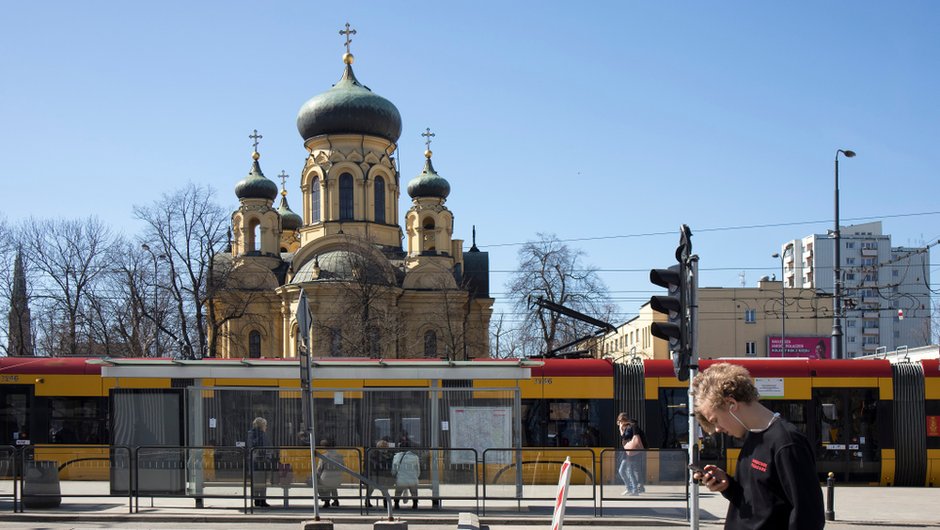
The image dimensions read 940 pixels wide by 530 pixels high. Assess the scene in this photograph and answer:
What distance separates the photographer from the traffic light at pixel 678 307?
1160 cm

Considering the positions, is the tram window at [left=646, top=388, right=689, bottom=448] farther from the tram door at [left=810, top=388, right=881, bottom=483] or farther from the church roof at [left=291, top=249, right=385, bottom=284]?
the church roof at [left=291, top=249, right=385, bottom=284]

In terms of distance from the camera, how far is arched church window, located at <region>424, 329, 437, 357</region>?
66.2 m

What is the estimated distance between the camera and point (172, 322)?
54.5 meters

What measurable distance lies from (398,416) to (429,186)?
53.4 meters

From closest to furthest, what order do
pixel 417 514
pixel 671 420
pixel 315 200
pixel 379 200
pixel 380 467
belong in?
1. pixel 417 514
2. pixel 380 467
3. pixel 671 420
4. pixel 315 200
5. pixel 379 200

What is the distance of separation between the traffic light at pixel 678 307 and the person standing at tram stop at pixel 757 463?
5.73 meters

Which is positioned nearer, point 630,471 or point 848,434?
point 630,471

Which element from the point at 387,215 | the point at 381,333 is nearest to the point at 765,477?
the point at 381,333

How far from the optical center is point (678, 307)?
38.5 feet

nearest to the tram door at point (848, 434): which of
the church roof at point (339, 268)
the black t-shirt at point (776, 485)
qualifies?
the black t-shirt at point (776, 485)

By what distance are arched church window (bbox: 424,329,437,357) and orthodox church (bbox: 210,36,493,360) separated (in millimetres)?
62

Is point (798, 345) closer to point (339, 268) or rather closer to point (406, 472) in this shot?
point (339, 268)

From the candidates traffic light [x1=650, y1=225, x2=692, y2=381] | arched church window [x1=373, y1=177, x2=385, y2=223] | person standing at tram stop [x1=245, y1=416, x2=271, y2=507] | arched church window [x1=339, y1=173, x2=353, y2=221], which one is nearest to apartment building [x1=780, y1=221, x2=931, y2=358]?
arched church window [x1=373, y1=177, x2=385, y2=223]

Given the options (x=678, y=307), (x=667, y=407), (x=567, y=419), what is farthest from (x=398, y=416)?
(x=678, y=307)
